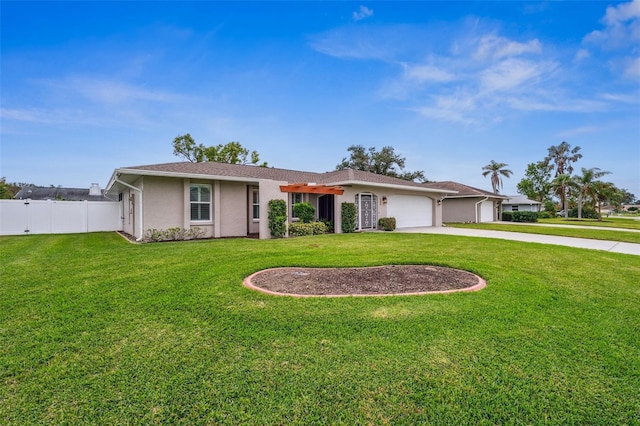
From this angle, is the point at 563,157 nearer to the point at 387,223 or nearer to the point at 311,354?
the point at 387,223

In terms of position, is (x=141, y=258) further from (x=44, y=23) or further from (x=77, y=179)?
(x=77, y=179)

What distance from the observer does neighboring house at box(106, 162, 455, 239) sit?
11.9m

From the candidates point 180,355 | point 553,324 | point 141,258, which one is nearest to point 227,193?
point 141,258

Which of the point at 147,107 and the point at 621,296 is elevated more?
the point at 147,107

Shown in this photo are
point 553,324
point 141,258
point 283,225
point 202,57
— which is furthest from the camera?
point 202,57

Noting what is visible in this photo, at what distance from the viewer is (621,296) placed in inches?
193

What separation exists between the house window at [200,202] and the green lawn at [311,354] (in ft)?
23.8

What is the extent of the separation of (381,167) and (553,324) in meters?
34.6

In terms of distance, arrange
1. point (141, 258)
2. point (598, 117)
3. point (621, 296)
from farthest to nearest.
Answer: point (598, 117) → point (141, 258) → point (621, 296)

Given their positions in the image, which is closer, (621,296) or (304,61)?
(621,296)

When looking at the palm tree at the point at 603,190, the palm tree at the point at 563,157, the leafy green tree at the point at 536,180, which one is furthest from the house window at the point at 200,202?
the palm tree at the point at 563,157

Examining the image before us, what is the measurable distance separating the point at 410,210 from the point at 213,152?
2246cm

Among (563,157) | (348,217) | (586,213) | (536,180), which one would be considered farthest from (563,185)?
(348,217)

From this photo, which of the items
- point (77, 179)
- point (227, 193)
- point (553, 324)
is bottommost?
point (553, 324)
